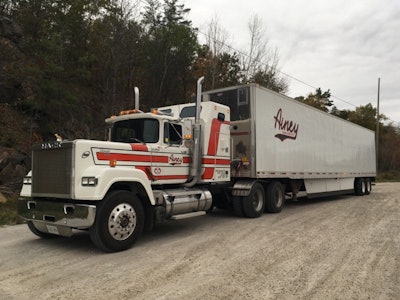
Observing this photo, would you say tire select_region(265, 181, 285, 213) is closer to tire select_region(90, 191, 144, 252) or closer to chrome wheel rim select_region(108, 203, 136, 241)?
tire select_region(90, 191, 144, 252)

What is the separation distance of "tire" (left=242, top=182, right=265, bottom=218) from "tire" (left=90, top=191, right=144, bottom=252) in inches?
159

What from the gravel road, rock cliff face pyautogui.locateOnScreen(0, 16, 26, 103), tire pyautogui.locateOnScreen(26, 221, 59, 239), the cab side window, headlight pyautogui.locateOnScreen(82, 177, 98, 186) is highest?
rock cliff face pyautogui.locateOnScreen(0, 16, 26, 103)

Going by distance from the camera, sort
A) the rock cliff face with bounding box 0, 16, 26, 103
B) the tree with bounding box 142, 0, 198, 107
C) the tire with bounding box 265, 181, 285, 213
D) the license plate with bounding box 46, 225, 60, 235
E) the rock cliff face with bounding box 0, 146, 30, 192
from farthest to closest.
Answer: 1. the tree with bounding box 142, 0, 198, 107
2. the rock cliff face with bounding box 0, 16, 26, 103
3. the rock cliff face with bounding box 0, 146, 30, 192
4. the tire with bounding box 265, 181, 285, 213
5. the license plate with bounding box 46, 225, 60, 235

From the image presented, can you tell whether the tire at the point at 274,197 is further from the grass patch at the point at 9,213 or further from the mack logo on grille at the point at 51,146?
the grass patch at the point at 9,213

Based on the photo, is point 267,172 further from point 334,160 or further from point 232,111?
point 334,160

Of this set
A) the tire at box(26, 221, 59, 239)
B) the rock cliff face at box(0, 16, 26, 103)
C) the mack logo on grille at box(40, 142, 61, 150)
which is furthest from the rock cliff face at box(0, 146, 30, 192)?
the mack logo on grille at box(40, 142, 61, 150)

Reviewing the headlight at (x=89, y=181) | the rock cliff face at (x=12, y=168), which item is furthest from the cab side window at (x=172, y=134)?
the rock cliff face at (x=12, y=168)

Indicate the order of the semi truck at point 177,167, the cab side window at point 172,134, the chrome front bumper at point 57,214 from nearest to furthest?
the chrome front bumper at point 57,214
the semi truck at point 177,167
the cab side window at point 172,134

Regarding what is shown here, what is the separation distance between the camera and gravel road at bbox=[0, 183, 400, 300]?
4273mm

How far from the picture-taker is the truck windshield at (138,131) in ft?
24.8

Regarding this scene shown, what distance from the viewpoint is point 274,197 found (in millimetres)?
10945

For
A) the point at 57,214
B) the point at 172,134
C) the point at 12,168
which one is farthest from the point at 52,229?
the point at 12,168

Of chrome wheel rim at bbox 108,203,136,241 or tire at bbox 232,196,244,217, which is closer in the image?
chrome wheel rim at bbox 108,203,136,241

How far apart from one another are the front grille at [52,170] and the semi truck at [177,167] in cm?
2
